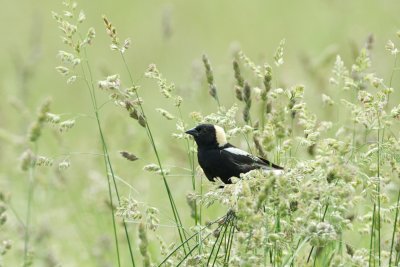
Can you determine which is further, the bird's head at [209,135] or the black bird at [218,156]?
the bird's head at [209,135]

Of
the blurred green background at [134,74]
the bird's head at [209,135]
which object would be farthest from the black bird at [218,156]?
the blurred green background at [134,74]

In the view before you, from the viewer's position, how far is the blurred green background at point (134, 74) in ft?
15.1

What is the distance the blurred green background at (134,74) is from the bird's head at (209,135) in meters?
0.17

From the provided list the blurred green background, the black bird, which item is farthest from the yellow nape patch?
the blurred green background

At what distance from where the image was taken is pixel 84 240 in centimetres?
441

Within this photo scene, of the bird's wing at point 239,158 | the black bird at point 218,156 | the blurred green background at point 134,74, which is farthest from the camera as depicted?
the blurred green background at point 134,74

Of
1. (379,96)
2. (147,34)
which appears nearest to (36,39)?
(379,96)

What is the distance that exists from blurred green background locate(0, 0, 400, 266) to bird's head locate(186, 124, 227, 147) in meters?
0.17

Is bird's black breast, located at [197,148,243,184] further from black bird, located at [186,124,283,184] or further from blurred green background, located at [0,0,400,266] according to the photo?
blurred green background, located at [0,0,400,266]

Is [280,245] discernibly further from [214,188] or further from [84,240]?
[84,240]

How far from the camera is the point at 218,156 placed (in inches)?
151

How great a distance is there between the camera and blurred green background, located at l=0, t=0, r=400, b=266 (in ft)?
15.1

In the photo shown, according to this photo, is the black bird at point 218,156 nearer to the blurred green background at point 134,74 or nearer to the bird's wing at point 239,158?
the bird's wing at point 239,158

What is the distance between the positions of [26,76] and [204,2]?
26.6 feet
